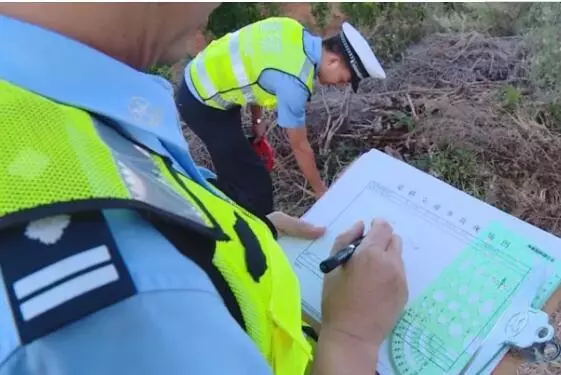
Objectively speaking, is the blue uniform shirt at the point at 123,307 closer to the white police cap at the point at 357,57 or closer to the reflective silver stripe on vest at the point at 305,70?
the reflective silver stripe on vest at the point at 305,70

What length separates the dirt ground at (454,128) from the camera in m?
2.34

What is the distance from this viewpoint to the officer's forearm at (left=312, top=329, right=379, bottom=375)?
2.81 feet

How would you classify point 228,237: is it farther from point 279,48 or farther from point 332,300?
point 279,48

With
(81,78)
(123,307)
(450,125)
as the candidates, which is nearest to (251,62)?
(450,125)

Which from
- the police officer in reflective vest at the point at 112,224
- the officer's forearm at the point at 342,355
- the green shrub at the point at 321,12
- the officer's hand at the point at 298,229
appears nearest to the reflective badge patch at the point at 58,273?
the police officer in reflective vest at the point at 112,224

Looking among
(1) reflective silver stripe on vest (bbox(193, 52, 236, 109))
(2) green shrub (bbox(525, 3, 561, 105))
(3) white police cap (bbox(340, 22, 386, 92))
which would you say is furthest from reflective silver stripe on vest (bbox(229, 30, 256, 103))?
(2) green shrub (bbox(525, 3, 561, 105))

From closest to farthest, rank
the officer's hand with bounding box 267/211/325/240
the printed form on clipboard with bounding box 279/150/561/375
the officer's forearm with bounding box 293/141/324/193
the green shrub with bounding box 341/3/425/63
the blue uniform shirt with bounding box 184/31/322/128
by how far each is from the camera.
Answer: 1. the printed form on clipboard with bounding box 279/150/561/375
2. the officer's hand with bounding box 267/211/325/240
3. the blue uniform shirt with bounding box 184/31/322/128
4. the officer's forearm with bounding box 293/141/324/193
5. the green shrub with bounding box 341/3/425/63

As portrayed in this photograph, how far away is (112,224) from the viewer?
55cm

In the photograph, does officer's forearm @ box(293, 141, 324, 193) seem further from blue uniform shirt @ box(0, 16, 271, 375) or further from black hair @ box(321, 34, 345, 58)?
blue uniform shirt @ box(0, 16, 271, 375)

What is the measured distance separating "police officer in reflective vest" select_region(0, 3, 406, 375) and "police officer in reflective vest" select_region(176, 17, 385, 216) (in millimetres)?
1432

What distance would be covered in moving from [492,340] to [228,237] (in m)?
0.45

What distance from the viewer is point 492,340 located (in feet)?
3.10

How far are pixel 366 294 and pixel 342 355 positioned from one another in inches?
3.8

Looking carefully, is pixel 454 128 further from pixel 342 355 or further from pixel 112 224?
pixel 112 224
